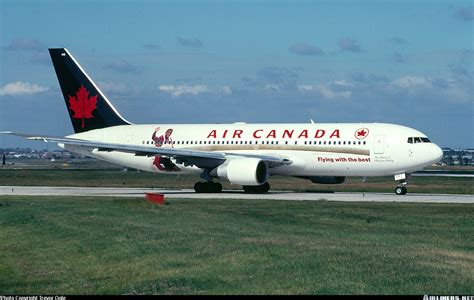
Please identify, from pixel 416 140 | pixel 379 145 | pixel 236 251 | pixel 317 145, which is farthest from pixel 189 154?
pixel 236 251

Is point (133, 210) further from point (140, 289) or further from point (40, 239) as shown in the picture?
point (140, 289)

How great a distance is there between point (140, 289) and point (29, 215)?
18604mm

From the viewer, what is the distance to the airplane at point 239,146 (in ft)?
168

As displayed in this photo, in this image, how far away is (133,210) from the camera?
3659cm

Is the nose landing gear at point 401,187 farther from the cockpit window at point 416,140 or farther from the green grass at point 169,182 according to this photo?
the green grass at point 169,182

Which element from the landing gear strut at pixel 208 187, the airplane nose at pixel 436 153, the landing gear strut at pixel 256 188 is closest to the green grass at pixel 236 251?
the airplane nose at pixel 436 153

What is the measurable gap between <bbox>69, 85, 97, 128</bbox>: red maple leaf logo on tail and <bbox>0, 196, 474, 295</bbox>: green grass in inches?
992

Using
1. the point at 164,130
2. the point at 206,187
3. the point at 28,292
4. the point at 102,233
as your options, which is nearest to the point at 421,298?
the point at 28,292

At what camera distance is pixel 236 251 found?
21312 millimetres

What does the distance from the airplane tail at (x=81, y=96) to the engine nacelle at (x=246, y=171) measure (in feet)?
40.0

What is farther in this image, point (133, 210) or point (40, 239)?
point (133, 210)

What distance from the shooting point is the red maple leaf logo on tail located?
61156 millimetres

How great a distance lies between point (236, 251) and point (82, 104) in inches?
1635

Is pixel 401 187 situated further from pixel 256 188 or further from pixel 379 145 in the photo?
pixel 256 188
